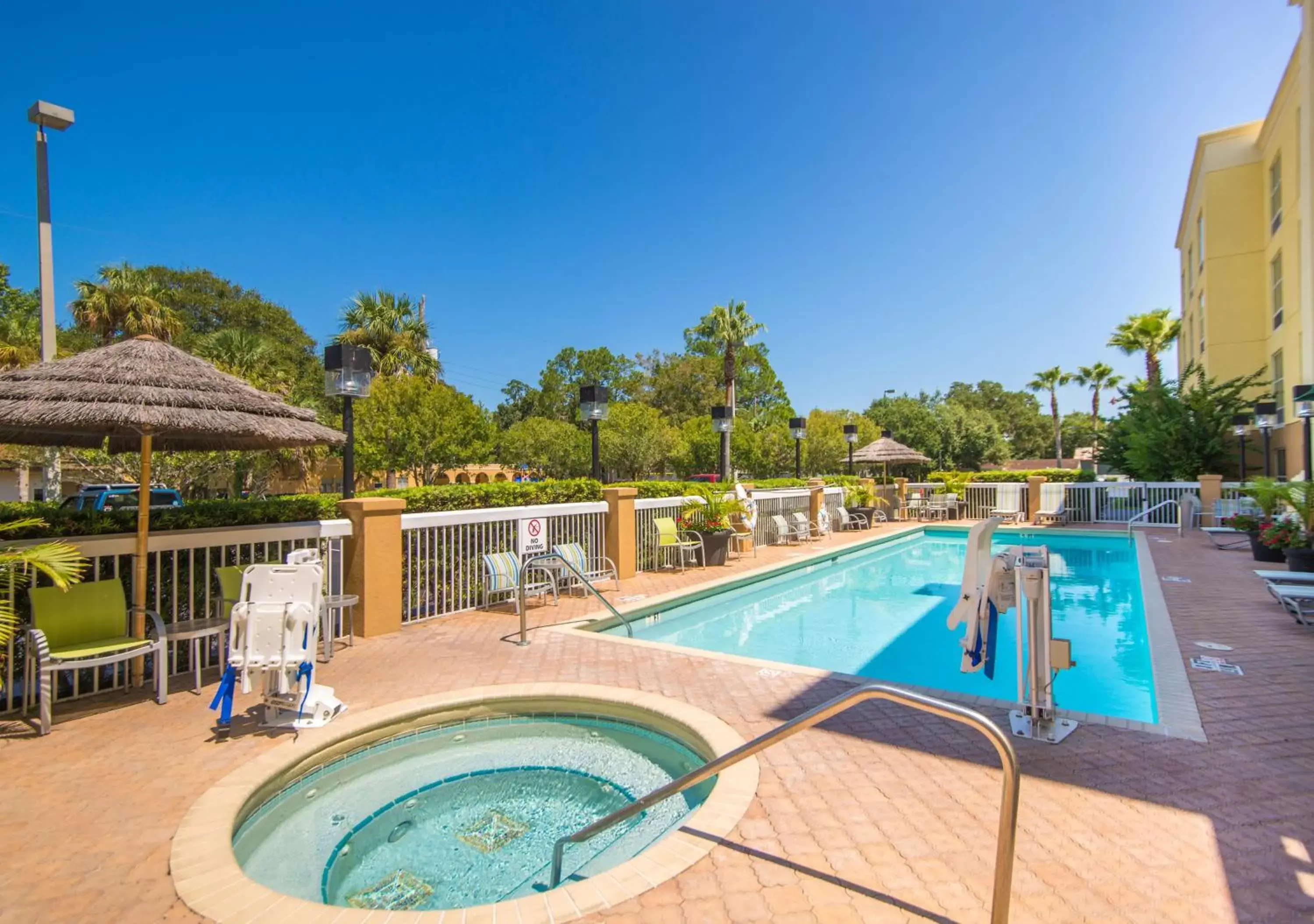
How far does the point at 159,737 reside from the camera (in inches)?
169

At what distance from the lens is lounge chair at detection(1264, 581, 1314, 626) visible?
662cm

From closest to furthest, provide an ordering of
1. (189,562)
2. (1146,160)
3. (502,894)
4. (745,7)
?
(502,894), (189,562), (745,7), (1146,160)

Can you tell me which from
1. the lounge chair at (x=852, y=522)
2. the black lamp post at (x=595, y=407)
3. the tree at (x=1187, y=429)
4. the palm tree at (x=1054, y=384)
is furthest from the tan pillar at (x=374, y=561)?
the palm tree at (x=1054, y=384)

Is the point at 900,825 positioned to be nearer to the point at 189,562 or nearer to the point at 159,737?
the point at 159,737

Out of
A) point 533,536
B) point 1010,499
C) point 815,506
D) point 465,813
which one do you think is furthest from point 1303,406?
point 465,813

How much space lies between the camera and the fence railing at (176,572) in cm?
492

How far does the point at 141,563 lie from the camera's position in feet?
17.0

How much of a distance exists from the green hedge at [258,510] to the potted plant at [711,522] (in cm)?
260

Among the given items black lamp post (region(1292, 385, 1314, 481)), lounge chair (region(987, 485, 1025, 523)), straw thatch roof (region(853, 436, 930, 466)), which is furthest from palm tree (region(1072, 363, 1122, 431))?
black lamp post (region(1292, 385, 1314, 481))

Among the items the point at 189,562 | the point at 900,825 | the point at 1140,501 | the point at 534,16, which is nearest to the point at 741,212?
the point at 534,16

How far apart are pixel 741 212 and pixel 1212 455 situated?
16.1m

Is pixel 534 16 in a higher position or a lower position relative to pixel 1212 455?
higher

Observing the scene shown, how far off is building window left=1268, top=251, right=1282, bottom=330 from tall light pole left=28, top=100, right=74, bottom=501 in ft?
89.2

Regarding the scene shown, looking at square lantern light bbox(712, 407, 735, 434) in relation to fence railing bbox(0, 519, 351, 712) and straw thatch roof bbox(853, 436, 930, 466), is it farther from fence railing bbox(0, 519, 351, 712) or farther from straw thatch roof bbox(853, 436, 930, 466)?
fence railing bbox(0, 519, 351, 712)
